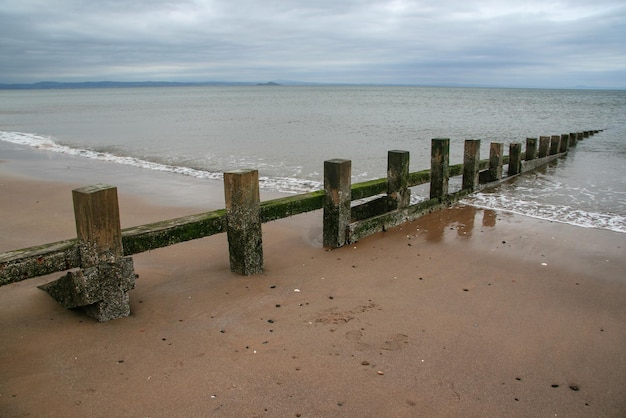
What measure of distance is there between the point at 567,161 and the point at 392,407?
15.2 meters

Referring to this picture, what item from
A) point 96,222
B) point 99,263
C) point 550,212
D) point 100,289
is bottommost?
point 550,212

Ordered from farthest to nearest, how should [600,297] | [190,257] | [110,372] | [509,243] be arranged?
[509,243] → [190,257] → [600,297] → [110,372]

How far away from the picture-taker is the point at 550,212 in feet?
29.7

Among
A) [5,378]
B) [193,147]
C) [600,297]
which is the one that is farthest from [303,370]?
[193,147]

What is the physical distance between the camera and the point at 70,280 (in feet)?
13.5

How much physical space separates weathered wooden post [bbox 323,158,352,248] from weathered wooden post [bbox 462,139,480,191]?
4276 millimetres

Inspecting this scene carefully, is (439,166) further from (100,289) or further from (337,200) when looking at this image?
(100,289)

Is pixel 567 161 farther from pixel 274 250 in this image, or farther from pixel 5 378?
pixel 5 378

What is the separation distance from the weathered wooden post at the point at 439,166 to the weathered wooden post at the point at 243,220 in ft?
13.8

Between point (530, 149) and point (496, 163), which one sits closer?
point (496, 163)

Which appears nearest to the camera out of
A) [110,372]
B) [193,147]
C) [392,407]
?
[392,407]

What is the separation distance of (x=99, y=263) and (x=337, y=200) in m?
3.08

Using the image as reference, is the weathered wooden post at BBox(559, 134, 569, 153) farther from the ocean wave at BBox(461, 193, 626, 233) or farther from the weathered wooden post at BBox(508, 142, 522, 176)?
the ocean wave at BBox(461, 193, 626, 233)

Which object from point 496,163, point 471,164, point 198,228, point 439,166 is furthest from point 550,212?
point 198,228
